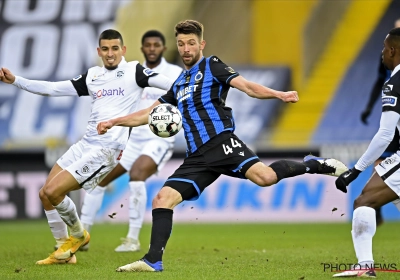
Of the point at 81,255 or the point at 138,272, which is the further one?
the point at 81,255

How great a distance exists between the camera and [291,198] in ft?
50.6

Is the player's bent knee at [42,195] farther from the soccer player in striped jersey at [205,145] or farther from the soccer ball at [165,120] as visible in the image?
the soccer ball at [165,120]

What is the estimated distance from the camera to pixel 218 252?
30.9ft

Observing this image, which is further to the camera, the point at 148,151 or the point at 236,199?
the point at 236,199

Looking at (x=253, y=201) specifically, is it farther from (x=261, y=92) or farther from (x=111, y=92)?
(x=261, y=92)

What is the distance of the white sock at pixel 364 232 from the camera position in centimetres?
652

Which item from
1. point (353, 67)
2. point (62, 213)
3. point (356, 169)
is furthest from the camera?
point (353, 67)

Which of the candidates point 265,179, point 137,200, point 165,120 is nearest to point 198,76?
point 165,120

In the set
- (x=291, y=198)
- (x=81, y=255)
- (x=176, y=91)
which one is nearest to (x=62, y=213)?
(x=81, y=255)

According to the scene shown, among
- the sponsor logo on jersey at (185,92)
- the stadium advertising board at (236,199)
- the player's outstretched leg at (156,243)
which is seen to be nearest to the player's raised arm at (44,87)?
the sponsor logo on jersey at (185,92)

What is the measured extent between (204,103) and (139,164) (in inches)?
122

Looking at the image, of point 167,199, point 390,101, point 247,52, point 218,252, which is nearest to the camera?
point 390,101

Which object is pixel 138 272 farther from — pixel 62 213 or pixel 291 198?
pixel 291 198

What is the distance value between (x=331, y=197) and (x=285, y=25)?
7.48 m
